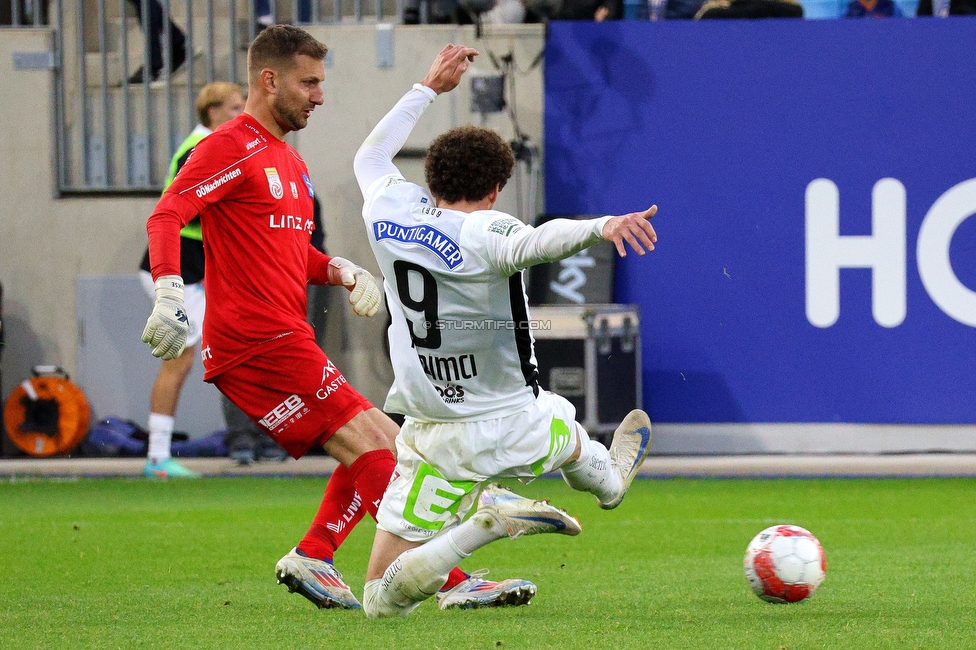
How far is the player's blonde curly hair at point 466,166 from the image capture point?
488 cm

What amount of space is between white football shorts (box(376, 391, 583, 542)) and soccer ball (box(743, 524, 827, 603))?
760 millimetres

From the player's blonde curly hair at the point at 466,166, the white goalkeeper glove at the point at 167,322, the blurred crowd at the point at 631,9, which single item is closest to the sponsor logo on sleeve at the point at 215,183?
the white goalkeeper glove at the point at 167,322

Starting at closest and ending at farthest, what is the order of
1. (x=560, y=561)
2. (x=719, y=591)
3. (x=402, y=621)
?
1. (x=402, y=621)
2. (x=719, y=591)
3. (x=560, y=561)

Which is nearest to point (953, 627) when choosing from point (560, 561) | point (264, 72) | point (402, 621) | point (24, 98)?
point (402, 621)

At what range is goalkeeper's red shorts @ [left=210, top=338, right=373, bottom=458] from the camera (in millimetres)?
5309

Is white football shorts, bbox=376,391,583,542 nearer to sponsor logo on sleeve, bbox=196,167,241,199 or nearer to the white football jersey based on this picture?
the white football jersey

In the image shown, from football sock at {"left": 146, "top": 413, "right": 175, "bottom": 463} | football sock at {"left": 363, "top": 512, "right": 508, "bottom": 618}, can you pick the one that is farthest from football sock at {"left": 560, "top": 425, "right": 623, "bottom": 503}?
football sock at {"left": 146, "top": 413, "right": 175, "bottom": 463}

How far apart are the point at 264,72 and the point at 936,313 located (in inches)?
276

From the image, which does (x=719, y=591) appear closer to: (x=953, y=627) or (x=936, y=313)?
(x=953, y=627)

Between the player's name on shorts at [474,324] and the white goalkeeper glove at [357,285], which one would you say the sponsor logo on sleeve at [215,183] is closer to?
the white goalkeeper glove at [357,285]

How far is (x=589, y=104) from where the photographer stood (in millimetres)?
11477

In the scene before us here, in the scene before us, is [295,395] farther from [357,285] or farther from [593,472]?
[593,472]

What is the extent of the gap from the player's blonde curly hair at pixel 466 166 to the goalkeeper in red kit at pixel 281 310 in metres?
0.60

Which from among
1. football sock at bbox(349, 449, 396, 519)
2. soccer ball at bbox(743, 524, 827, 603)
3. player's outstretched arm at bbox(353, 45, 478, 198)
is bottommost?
soccer ball at bbox(743, 524, 827, 603)
